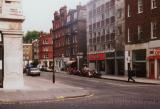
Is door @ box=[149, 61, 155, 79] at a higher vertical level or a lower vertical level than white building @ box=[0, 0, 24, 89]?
lower

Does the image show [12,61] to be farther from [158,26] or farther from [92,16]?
[92,16]

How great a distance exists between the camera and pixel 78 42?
95.5m

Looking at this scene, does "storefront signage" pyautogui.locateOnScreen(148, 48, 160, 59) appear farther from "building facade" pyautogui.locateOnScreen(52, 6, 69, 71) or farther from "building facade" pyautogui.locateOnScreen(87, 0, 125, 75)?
"building facade" pyautogui.locateOnScreen(52, 6, 69, 71)

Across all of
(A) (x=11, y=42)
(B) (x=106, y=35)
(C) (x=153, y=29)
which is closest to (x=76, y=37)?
(B) (x=106, y=35)

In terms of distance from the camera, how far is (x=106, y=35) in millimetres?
72812

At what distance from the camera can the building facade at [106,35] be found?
65750mm

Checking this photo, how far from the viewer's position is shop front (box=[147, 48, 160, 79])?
A: 53.1m

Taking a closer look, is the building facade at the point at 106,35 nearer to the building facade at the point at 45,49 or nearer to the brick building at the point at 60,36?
the brick building at the point at 60,36

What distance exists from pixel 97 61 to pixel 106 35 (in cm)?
686

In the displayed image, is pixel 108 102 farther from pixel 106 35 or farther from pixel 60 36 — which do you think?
pixel 60 36

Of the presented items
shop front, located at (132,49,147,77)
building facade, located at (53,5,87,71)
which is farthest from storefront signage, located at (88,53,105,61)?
shop front, located at (132,49,147,77)

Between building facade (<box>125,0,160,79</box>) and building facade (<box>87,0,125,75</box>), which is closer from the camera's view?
building facade (<box>125,0,160,79</box>)

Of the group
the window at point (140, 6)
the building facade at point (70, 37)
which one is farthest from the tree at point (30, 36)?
the window at point (140, 6)

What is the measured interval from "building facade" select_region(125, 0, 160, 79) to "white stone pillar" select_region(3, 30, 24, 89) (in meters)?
23.8
